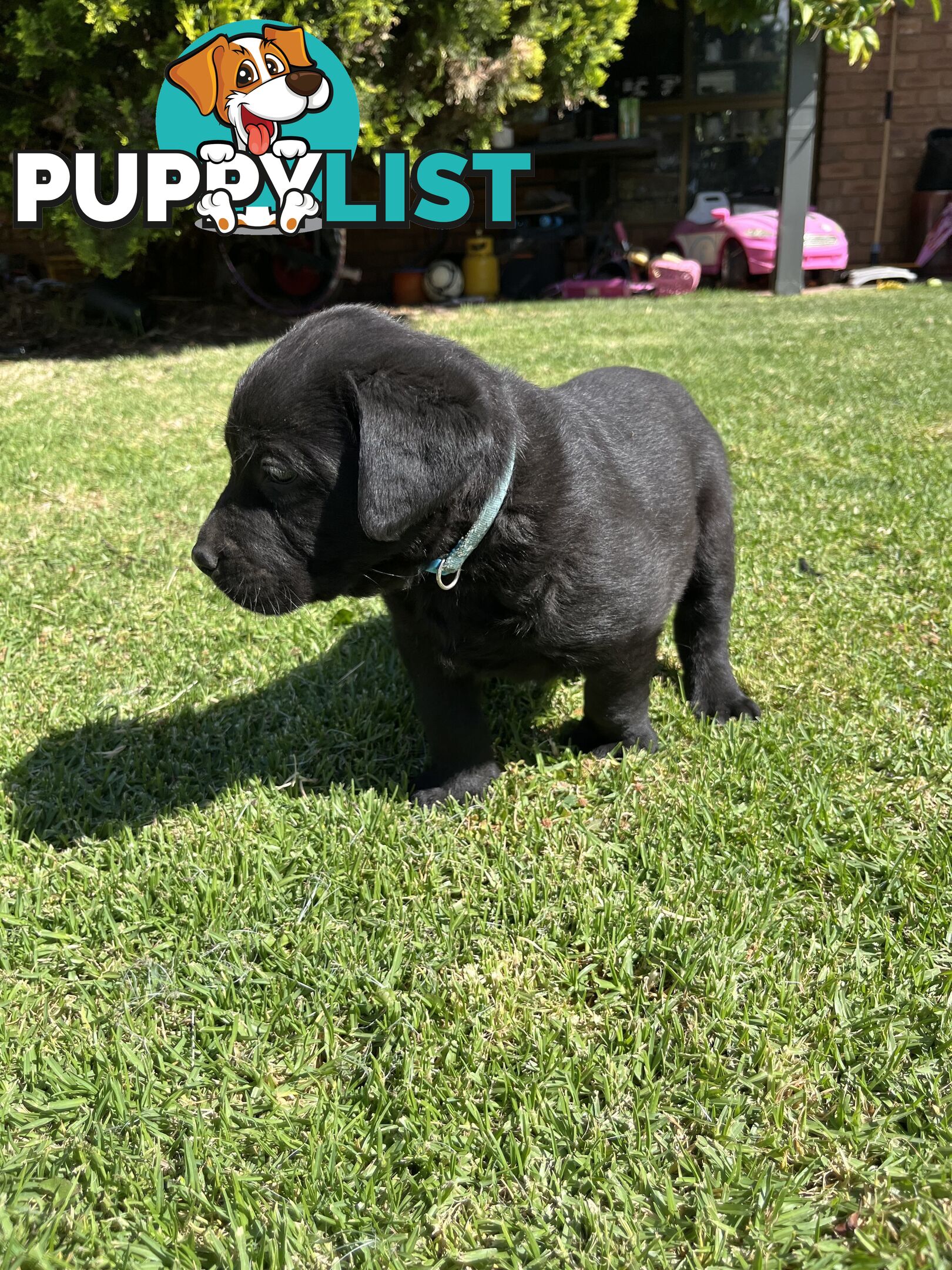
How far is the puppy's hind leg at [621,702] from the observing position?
7.69 feet

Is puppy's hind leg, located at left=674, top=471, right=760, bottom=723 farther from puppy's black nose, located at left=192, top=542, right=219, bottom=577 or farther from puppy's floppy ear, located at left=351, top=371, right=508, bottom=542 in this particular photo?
puppy's black nose, located at left=192, top=542, right=219, bottom=577

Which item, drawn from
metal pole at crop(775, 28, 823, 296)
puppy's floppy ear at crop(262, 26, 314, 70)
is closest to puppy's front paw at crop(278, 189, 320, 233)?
puppy's floppy ear at crop(262, 26, 314, 70)

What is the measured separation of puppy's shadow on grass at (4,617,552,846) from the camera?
248 cm

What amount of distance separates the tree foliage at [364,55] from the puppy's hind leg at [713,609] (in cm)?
688

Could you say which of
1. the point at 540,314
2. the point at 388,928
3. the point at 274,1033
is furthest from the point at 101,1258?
the point at 540,314

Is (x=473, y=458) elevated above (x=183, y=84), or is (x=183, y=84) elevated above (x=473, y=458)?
(x=183, y=84)

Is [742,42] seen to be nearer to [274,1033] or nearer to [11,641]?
[11,641]

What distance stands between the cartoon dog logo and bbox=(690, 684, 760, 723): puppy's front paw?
7.38 metres

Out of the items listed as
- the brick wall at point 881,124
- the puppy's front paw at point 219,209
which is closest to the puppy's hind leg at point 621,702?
the puppy's front paw at point 219,209

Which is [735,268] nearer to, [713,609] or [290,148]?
[290,148]

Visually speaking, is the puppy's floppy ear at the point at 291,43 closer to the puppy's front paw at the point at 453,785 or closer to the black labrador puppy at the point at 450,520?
the black labrador puppy at the point at 450,520

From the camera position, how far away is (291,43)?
7836 mm

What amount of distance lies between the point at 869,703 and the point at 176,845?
1.96m

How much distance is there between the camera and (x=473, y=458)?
1903mm
